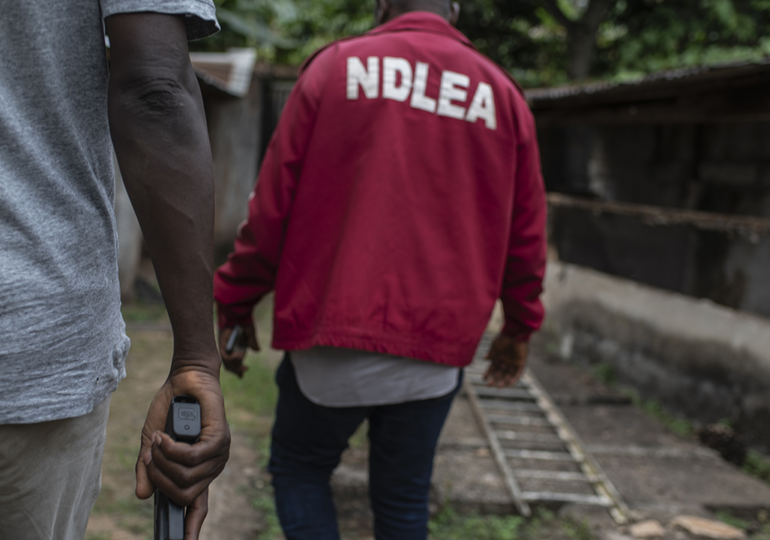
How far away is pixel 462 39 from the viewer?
6.19ft

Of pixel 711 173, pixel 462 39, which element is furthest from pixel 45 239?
pixel 711 173

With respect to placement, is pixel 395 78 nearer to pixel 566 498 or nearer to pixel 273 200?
pixel 273 200

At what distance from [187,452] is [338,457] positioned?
1.07 metres

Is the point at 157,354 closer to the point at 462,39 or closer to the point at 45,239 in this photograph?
the point at 462,39

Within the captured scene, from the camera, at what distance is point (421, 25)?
1837 millimetres

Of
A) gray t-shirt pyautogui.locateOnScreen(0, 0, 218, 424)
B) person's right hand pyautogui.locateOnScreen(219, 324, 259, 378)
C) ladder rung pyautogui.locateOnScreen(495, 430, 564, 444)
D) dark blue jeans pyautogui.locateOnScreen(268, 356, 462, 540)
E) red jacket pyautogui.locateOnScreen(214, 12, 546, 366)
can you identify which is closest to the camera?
gray t-shirt pyautogui.locateOnScreen(0, 0, 218, 424)

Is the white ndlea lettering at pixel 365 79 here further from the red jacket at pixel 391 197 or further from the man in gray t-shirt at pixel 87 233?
the man in gray t-shirt at pixel 87 233

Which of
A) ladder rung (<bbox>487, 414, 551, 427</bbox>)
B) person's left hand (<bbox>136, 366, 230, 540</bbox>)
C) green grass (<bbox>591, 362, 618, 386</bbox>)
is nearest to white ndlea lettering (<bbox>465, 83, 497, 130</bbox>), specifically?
person's left hand (<bbox>136, 366, 230, 540</bbox>)

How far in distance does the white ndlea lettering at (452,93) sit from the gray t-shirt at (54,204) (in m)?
0.88

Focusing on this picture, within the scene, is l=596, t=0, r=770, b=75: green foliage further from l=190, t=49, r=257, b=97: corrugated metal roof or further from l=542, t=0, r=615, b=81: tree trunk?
l=190, t=49, r=257, b=97: corrugated metal roof

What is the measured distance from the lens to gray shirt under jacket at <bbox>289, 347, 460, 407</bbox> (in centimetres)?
175

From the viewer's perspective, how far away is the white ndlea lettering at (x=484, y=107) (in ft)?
5.76

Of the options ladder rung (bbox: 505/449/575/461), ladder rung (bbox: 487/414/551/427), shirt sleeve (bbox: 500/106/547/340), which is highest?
shirt sleeve (bbox: 500/106/547/340)

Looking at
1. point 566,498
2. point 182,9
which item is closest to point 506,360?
point 566,498
